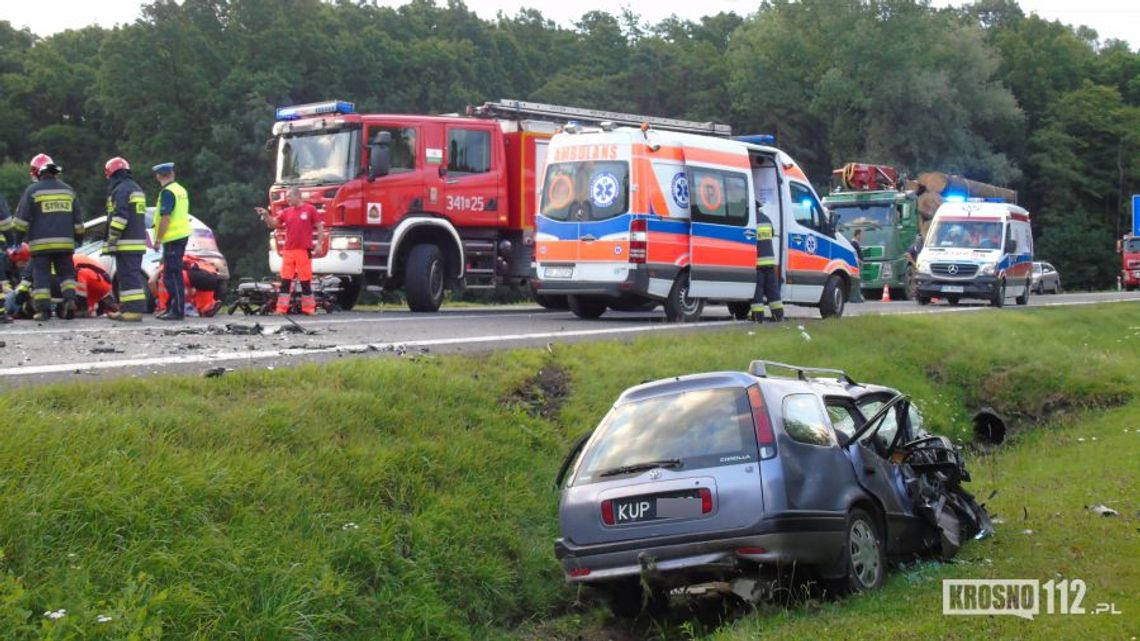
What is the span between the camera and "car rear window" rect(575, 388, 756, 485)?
7616 millimetres

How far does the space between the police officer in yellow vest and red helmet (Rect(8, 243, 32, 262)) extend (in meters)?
1.71

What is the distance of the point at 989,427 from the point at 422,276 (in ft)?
29.4

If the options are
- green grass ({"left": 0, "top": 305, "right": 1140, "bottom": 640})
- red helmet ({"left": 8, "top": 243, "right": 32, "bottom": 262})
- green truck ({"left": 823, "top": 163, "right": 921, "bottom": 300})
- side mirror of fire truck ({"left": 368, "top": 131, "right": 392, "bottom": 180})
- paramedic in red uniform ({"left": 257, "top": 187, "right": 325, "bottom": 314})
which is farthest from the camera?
green truck ({"left": 823, "top": 163, "right": 921, "bottom": 300})

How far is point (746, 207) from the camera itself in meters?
19.3

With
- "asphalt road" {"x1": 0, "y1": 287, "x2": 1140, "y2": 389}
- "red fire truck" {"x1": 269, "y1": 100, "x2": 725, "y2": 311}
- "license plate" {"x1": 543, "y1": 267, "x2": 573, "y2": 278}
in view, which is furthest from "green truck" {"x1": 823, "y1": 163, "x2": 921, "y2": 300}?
"license plate" {"x1": 543, "y1": 267, "x2": 573, "y2": 278}

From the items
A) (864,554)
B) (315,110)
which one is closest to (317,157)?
(315,110)

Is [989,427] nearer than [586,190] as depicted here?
Yes

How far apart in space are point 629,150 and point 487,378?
290 inches

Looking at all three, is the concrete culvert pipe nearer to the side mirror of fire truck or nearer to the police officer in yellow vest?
the side mirror of fire truck

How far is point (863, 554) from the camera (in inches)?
315

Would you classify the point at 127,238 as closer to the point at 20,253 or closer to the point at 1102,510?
the point at 20,253

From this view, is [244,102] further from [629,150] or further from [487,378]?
[487,378]

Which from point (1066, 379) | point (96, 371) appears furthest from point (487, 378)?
point (1066, 379)

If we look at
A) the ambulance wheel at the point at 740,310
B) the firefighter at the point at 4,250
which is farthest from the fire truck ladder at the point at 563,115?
the firefighter at the point at 4,250
